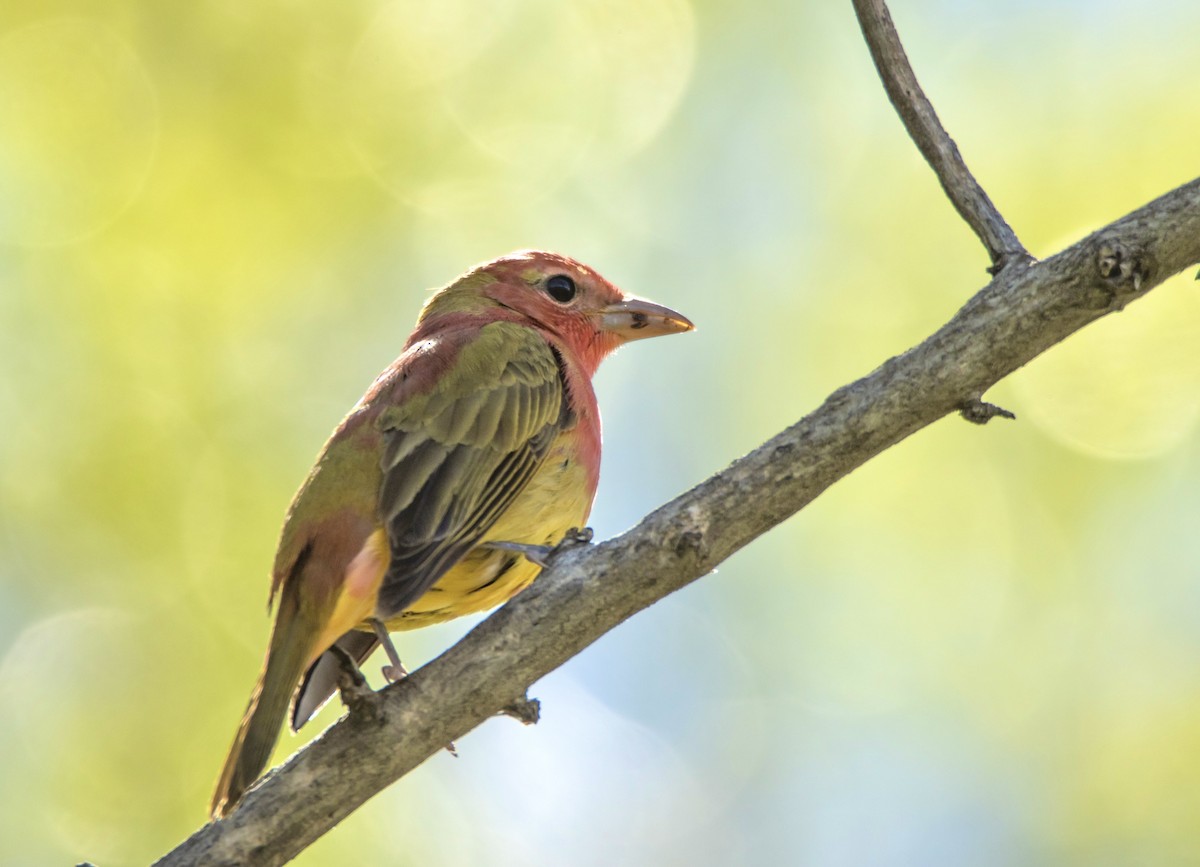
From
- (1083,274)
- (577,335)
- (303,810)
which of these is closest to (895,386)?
(1083,274)

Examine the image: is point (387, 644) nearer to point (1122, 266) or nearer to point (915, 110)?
point (915, 110)

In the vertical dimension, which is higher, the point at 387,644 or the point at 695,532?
the point at 387,644

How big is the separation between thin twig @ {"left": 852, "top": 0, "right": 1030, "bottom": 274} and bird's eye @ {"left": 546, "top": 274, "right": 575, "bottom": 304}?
2.49 meters

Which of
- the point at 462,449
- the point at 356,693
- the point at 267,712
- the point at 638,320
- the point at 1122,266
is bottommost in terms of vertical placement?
the point at 1122,266

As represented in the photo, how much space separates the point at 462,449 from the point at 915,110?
6.53 feet

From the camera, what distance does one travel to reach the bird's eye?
641cm

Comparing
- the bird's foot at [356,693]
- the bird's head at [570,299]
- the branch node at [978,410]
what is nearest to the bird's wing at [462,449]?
the bird's foot at [356,693]

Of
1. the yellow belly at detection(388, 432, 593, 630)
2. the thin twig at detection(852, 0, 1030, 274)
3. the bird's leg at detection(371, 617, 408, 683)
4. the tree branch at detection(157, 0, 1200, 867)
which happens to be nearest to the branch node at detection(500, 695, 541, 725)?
the tree branch at detection(157, 0, 1200, 867)

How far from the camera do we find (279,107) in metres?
8.09

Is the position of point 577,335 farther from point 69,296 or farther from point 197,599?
point 69,296

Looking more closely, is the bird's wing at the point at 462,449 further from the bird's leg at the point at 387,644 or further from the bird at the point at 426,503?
the bird's leg at the point at 387,644

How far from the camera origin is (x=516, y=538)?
504 centimetres

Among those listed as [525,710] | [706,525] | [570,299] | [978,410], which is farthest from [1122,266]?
[570,299]

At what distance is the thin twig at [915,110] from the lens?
13.5ft
